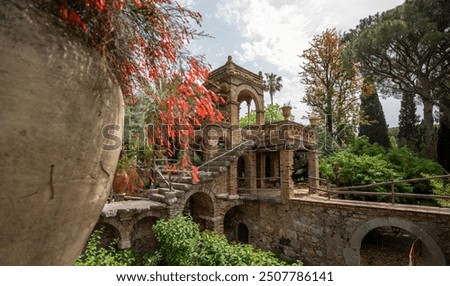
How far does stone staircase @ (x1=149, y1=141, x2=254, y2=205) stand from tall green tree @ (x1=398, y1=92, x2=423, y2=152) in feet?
63.1

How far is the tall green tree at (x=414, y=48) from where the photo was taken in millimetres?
12633

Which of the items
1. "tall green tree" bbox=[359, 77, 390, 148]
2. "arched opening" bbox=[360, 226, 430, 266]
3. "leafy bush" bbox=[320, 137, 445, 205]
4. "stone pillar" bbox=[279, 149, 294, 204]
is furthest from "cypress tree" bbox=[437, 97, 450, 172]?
"stone pillar" bbox=[279, 149, 294, 204]

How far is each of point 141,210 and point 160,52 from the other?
7461 millimetres

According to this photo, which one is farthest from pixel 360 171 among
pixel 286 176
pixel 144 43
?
pixel 144 43

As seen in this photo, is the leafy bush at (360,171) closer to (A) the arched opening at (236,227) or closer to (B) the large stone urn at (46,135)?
(A) the arched opening at (236,227)

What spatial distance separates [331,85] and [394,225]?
43.8 ft

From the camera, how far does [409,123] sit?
23.4 meters

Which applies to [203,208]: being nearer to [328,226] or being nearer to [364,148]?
[328,226]

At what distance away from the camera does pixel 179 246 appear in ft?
22.8

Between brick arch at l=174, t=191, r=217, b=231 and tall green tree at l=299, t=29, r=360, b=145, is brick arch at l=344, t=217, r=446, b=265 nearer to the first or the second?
brick arch at l=174, t=191, r=217, b=231

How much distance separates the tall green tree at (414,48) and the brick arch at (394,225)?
9.83 m

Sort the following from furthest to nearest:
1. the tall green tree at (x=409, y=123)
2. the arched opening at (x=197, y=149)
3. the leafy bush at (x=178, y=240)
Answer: the tall green tree at (x=409, y=123) < the arched opening at (x=197, y=149) < the leafy bush at (x=178, y=240)

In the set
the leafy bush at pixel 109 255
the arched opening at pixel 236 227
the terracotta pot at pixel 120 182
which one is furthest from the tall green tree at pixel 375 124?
the leafy bush at pixel 109 255
